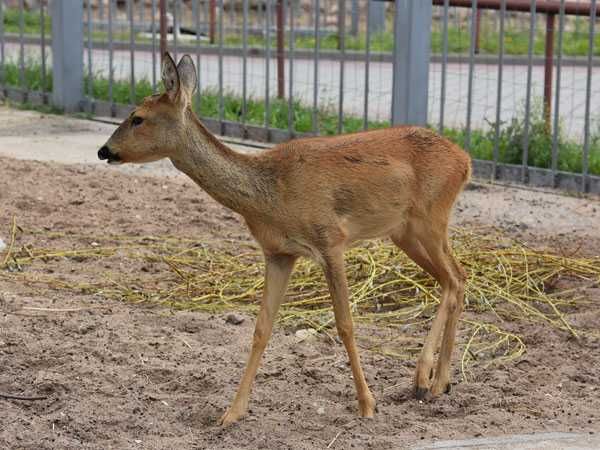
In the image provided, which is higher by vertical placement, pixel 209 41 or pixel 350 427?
pixel 209 41

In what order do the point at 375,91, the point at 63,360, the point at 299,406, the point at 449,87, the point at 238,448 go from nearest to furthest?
1. the point at 238,448
2. the point at 299,406
3. the point at 63,360
4. the point at 375,91
5. the point at 449,87

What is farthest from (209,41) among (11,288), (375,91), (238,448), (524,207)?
(238,448)

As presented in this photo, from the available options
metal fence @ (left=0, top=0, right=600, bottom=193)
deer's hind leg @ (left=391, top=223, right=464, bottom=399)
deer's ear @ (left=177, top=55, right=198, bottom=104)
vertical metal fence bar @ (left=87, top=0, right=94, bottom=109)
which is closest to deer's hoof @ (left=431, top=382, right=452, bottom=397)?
deer's hind leg @ (left=391, top=223, right=464, bottom=399)

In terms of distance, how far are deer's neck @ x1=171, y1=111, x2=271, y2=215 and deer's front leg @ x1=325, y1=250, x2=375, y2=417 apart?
1.32 feet

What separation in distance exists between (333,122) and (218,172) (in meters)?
6.40

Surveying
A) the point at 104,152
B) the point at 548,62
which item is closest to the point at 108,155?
the point at 104,152

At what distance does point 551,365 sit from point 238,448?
1844mm

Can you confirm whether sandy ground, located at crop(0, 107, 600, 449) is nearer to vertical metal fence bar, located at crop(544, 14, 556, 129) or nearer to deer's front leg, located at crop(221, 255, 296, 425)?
deer's front leg, located at crop(221, 255, 296, 425)

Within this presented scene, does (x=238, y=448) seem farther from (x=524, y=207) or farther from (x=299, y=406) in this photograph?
(x=524, y=207)

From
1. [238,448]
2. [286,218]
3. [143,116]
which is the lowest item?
[238,448]

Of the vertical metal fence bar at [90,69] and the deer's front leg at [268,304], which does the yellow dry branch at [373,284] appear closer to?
the deer's front leg at [268,304]

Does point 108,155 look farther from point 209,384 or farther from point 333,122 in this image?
point 333,122

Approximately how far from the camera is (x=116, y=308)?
22.3ft

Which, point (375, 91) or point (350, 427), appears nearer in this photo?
point (350, 427)
